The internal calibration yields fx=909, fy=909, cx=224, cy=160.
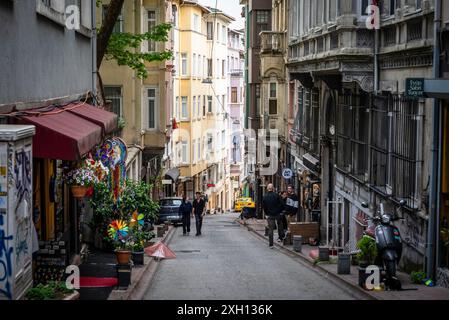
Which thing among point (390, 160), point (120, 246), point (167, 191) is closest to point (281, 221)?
point (390, 160)

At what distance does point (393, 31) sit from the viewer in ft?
65.3

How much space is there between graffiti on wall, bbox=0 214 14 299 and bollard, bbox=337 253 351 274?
907 centimetres

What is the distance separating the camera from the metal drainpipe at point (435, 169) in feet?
53.0

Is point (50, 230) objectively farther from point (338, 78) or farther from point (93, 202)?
point (338, 78)

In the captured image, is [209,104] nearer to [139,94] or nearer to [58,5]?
[139,94]

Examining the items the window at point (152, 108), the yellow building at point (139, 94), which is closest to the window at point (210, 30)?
the yellow building at point (139, 94)

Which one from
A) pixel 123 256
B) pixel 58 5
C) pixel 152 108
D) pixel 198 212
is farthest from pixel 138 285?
pixel 152 108

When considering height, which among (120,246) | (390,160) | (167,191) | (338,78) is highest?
(338,78)

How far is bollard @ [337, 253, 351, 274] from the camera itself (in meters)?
18.1

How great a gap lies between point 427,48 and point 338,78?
29.6ft

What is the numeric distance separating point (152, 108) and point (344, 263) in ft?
88.0

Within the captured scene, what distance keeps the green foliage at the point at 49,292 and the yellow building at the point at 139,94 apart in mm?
24741

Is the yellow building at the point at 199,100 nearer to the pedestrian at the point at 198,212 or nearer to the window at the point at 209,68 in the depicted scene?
the window at the point at 209,68

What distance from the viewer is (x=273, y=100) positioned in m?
47.0
